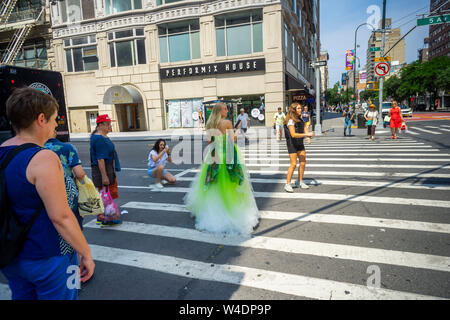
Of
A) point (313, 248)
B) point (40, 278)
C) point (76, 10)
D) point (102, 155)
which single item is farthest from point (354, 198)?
point (76, 10)

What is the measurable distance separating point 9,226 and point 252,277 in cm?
249

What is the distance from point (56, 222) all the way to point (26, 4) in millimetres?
37931

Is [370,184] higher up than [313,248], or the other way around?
[370,184]

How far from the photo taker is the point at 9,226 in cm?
159

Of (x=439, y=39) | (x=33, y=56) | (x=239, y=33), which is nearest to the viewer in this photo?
(x=239, y=33)

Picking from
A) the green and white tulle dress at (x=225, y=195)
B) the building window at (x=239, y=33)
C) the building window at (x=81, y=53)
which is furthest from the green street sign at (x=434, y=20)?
the building window at (x=81, y=53)

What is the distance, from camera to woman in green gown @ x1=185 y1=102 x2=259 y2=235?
15.1 feet

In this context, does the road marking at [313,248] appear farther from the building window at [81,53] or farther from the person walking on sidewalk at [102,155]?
the building window at [81,53]

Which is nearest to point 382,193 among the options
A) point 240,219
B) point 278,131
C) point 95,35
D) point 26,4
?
point 240,219

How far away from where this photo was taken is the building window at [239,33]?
23.6 m

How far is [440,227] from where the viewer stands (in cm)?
444

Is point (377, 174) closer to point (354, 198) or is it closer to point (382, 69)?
point (354, 198)

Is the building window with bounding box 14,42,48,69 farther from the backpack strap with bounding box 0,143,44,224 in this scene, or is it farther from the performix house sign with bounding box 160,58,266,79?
the backpack strap with bounding box 0,143,44,224

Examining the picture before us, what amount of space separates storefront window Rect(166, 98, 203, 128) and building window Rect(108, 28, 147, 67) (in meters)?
4.81
